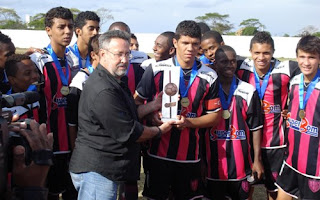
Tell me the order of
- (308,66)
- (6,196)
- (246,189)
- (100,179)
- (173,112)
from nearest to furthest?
(6,196) < (100,179) < (173,112) < (308,66) < (246,189)

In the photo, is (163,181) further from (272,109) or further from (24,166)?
(24,166)

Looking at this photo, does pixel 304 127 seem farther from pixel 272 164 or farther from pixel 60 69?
pixel 60 69

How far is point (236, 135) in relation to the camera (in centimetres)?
406

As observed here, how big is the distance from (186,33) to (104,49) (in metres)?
1.14

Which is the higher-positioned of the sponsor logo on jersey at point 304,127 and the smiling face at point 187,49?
the smiling face at point 187,49

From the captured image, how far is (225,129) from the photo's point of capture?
4059 millimetres

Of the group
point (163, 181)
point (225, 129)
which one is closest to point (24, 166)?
point (163, 181)

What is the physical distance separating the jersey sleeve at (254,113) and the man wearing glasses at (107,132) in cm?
149

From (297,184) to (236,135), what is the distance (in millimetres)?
833

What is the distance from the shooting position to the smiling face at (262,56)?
4.25 metres

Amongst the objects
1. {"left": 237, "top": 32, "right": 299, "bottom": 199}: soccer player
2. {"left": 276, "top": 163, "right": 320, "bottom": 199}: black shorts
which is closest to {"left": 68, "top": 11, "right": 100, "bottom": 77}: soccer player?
{"left": 237, "top": 32, "right": 299, "bottom": 199}: soccer player

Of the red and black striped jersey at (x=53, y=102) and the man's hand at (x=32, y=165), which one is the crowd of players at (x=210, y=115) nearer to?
the red and black striped jersey at (x=53, y=102)

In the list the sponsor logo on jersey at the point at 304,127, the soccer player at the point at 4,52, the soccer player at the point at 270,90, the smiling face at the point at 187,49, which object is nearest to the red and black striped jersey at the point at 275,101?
the soccer player at the point at 270,90

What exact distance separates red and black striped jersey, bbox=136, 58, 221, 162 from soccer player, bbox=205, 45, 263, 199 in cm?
24
